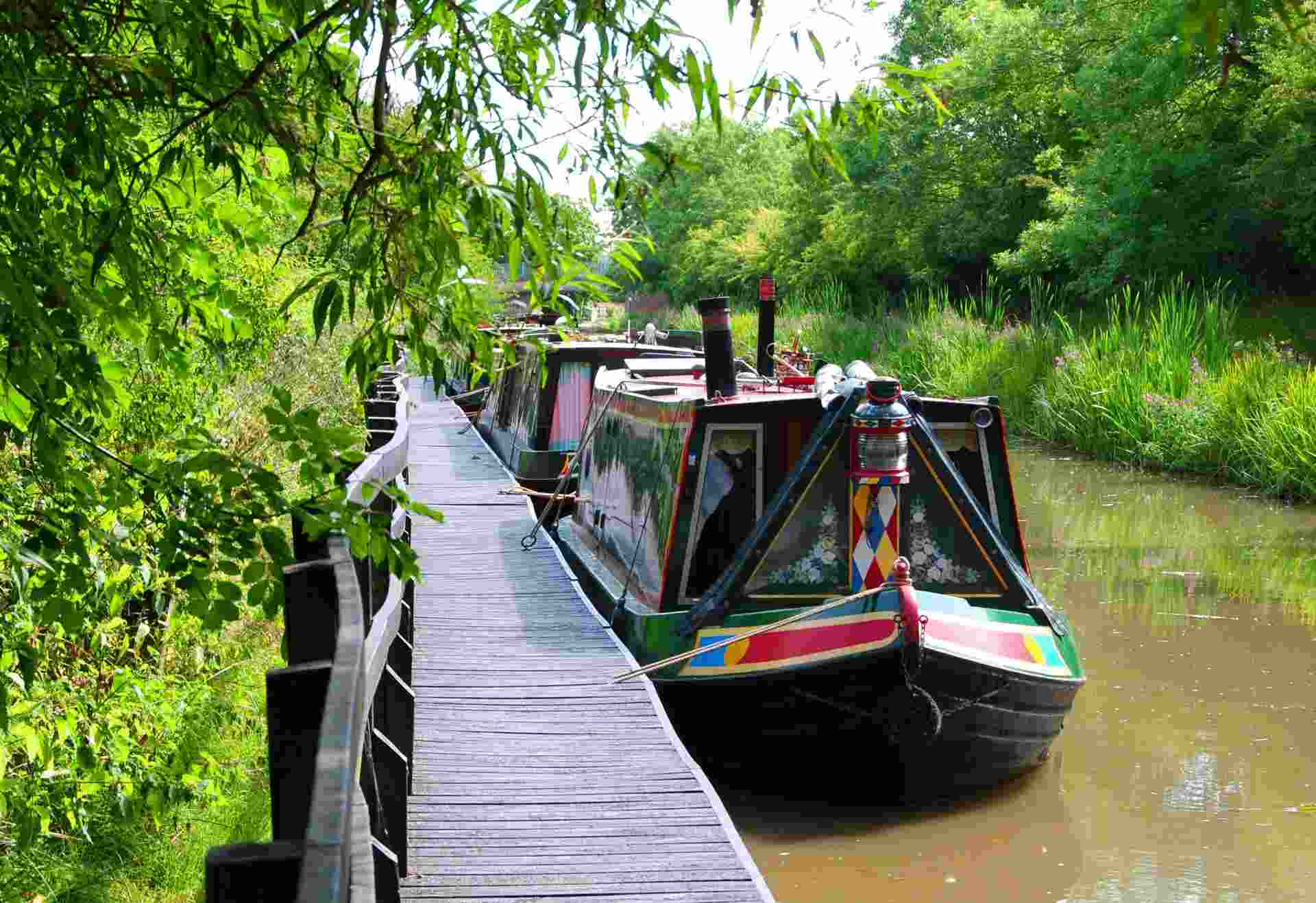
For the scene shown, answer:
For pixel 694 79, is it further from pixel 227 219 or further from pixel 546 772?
pixel 546 772

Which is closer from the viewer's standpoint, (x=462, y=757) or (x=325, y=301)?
(x=325, y=301)

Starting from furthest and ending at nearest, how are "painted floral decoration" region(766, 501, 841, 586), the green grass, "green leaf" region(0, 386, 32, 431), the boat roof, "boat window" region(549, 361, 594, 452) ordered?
"boat window" region(549, 361, 594, 452) → the boat roof → "painted floral decoration" region(766, 501, 841, 586) → the green grass → "green leaf" region(0, 386, 32, 431)

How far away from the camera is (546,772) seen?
6.24 metres

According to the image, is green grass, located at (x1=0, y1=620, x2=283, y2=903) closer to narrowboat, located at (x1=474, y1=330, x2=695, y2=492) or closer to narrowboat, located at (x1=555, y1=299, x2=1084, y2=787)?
narrowboat, located at (x1=555, y1=299, x2=1084, y2=787)

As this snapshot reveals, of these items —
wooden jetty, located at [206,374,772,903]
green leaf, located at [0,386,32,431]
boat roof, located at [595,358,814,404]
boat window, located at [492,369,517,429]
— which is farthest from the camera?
boat window, located at [492,369,517,429]

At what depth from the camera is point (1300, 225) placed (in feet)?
83.5

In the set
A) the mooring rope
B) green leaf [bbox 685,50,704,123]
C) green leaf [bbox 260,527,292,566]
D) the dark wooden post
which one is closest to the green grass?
the mooring rope

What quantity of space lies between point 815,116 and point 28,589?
2142mm

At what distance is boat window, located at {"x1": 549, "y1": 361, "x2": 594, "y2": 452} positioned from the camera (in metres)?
15.3

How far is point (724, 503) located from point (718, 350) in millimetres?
1119

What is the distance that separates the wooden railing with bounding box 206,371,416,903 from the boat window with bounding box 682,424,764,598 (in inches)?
129

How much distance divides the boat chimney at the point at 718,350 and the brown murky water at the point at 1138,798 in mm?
2404

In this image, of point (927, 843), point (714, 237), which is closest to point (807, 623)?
point (927, 843)

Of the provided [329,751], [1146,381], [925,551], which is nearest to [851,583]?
[925,551]
